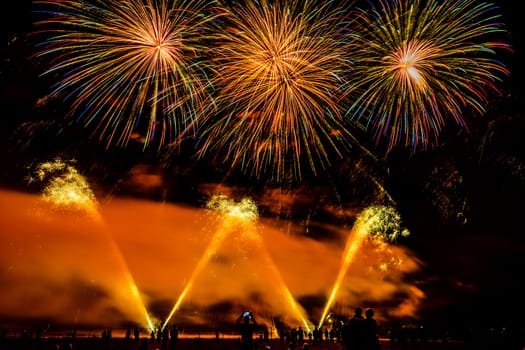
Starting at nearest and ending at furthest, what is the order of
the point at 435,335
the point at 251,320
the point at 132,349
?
the point at 251,320
the point at 132,349
the point at 435,335

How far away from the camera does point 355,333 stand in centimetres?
713

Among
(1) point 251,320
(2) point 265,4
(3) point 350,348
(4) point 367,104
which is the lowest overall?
(3) point 350,348

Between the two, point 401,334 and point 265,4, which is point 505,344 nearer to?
point 401,334

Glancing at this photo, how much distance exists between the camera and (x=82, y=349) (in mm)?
22141

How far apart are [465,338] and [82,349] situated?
3336cm

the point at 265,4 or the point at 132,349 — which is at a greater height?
the point at 265,4

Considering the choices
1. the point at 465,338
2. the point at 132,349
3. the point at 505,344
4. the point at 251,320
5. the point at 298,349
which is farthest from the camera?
the point at 465,338

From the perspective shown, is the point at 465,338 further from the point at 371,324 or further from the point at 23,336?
the point at 371,324

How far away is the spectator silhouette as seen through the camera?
7.06 m

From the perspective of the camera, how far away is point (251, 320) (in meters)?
13.0

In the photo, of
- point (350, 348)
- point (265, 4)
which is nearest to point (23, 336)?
point (265, 4)

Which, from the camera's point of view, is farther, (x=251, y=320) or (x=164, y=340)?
(x=164, y=340)

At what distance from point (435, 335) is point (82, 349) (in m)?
34.7

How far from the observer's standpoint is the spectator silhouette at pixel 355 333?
7.06m
